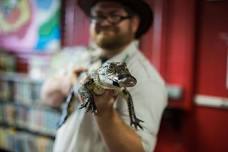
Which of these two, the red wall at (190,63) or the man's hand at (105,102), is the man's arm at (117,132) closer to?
the man's hand at (105,102)

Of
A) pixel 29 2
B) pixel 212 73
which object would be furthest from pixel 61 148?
pixel 29 2

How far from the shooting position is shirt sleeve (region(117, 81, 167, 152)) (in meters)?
0.71

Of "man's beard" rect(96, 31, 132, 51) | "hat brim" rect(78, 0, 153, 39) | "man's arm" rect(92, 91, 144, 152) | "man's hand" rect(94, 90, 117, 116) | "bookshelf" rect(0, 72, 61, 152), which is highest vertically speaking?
"hat brim" rect(78, 0, 153, 39)

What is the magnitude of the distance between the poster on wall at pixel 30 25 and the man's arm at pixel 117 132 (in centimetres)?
132

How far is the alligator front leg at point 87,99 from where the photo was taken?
2.09ft

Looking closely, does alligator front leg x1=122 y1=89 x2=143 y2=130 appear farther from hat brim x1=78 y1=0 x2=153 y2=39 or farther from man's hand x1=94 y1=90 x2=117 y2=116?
hat brim x1=78 y1=0 x2=153 y2=39

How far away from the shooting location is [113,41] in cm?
78

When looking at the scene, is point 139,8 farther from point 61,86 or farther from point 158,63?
point 158,63

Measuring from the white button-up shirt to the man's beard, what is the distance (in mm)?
21

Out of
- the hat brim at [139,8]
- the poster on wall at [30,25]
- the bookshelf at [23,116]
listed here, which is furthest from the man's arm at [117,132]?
the poster on wall at [30,25]

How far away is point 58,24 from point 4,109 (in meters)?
0.68

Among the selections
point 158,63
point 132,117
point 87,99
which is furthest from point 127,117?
point 158,63

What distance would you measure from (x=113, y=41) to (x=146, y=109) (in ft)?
0.61

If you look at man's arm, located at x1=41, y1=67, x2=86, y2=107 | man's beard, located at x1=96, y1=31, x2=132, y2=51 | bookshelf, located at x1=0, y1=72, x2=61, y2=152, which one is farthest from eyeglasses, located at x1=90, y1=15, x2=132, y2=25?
bookshelf, located at x1=0, y1=72, x2=61, y2=152
